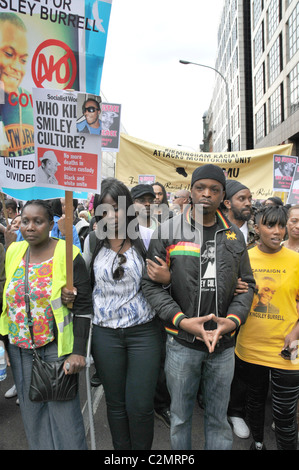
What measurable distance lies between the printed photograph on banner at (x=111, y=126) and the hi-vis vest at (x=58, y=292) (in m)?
3.87

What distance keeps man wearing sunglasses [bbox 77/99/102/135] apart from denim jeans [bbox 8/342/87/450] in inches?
52.5

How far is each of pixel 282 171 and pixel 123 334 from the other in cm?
484

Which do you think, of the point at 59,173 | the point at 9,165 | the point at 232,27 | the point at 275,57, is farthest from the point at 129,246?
the point at 232,27

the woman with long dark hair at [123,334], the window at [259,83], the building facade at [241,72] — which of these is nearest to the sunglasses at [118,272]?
the woman with long dark hair at [123,334]

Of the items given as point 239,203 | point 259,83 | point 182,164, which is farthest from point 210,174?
point 259,83

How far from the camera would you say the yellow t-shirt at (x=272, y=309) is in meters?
2.61

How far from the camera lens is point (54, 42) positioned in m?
2.29

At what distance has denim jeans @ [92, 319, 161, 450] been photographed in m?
2.32

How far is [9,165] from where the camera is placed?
275 cm

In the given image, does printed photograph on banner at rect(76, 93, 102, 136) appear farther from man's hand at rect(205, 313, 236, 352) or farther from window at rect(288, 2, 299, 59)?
window at rect(288, 2, 299, 59)

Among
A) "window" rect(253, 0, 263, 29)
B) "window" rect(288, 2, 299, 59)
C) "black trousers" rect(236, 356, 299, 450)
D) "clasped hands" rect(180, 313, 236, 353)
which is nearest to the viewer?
"clasped hands" rect(180, 313, 236, 353)

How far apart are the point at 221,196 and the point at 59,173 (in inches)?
39.9

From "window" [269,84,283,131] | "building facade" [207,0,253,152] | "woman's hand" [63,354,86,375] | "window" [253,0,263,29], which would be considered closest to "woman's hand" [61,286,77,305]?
"woman's hand" [63,354,86,375]

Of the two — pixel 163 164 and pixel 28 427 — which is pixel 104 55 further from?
pixel 163 164
